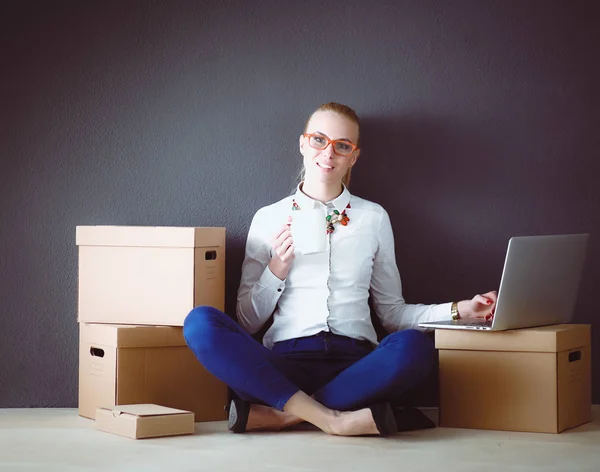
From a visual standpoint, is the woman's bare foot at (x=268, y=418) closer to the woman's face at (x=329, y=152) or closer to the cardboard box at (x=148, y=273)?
the cardboard box at (x=148, y=273)

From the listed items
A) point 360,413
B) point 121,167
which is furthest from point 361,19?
point 360,413

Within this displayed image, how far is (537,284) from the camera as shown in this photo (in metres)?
2.46

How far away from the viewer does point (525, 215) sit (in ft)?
9.52

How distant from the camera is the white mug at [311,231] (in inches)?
87.6

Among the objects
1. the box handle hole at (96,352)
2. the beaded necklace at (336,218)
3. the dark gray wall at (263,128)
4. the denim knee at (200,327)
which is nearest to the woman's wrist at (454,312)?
the dark gray wall at (263,128)

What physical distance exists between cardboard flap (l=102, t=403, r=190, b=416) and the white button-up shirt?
43 centimetres

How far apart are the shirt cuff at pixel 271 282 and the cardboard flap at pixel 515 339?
1.65ft

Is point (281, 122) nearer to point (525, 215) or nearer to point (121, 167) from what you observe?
point (121, 167)

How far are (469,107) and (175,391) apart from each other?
1377mm

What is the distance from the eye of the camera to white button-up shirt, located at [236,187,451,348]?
267 centimetres

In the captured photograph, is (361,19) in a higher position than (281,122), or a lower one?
higher

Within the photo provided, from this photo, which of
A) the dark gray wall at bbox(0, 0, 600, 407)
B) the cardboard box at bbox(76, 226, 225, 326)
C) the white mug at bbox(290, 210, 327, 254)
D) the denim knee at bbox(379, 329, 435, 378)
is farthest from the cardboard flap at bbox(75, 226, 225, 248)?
the denim knee at bbox(379, 329, 435, 378)

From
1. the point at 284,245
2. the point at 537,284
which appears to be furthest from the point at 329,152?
the point at 537,284

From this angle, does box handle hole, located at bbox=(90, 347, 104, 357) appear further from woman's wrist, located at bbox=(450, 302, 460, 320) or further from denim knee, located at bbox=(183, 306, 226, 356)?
woman's wrist, located at bbox=(450, 302, 460, 320)
